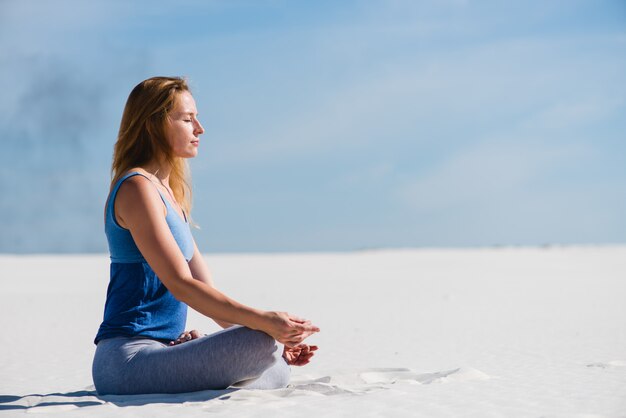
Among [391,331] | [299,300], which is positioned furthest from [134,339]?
[299,300]

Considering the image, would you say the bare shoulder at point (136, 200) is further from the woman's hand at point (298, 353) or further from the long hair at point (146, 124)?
the woman's hand at point (298, 353)

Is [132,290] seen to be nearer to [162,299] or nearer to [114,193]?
[162,299]

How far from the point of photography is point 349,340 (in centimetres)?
771

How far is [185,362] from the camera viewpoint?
3.80 meters

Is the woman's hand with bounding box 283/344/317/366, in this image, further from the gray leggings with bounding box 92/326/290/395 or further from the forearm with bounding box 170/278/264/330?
the forearm with bounding box 170/278/264/330

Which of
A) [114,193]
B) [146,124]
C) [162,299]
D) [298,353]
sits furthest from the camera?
[298,353]

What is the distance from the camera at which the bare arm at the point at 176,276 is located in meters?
3.57

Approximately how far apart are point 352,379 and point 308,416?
1.12m

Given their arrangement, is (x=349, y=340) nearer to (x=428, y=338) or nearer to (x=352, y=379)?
(x=428, y=338)

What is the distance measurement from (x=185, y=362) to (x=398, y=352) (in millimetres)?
3290

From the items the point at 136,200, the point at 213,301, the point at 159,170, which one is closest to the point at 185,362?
the point at 213,301

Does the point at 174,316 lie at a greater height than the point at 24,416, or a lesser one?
greater

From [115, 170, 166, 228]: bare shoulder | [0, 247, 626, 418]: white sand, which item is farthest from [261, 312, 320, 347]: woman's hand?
[115, 170, 166, 228]: bare shoulder

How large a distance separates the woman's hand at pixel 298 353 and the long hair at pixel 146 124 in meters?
1.13
